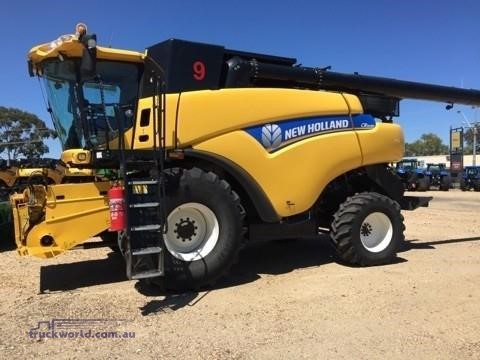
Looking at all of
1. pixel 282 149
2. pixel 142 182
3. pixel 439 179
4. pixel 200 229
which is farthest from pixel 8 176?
pixel 439 179

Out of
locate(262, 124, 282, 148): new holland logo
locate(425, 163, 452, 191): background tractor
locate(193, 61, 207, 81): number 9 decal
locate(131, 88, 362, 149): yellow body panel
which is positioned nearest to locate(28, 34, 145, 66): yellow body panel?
locate(131, 88, 362, 149): yellow body panel

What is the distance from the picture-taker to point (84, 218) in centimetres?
620

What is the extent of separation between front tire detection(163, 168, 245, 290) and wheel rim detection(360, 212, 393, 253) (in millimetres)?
2355

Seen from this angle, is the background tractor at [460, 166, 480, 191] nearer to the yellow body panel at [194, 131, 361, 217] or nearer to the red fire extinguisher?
the yellow body panel at [194, 131, 361, 217]

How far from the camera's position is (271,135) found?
715 centimetres

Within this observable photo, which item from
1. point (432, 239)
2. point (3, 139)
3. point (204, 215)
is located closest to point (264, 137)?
point (204, 215)

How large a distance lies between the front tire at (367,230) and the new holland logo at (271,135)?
1547mm

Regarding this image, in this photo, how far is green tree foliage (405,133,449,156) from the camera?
132m

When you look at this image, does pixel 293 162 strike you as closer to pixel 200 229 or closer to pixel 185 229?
pixel 200 229

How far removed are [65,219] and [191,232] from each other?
1.47 meters

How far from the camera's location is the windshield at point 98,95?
640 cm

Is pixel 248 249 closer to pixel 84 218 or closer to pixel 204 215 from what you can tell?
pixel 204 215

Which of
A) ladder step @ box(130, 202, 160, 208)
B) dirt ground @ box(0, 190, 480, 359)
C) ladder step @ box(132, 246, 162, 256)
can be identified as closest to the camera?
dirt ground @ box(0, 190, 480, 359)

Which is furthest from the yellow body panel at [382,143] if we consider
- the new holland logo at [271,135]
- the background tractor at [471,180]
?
the background tractor at [471,180]
